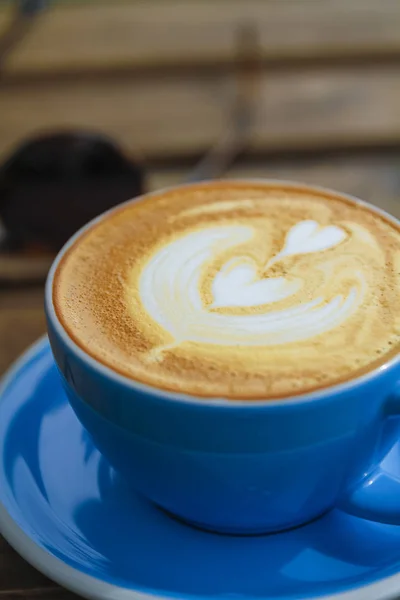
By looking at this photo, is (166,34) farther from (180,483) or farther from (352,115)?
(180,483)

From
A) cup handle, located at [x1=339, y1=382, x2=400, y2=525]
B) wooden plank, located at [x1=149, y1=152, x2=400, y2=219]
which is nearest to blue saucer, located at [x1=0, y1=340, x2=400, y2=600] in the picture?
cup handle, located at [x1=339, y1=382, x2=400, y2=525]

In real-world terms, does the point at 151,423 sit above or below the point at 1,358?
above

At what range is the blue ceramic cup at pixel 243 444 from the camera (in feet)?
1.48

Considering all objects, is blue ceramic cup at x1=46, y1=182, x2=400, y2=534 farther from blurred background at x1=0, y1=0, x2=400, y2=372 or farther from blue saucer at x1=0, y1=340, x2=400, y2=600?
blurred background at x1=0, y1=0, x2=400, y2=372

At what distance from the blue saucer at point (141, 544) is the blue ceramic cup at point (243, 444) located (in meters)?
0.02

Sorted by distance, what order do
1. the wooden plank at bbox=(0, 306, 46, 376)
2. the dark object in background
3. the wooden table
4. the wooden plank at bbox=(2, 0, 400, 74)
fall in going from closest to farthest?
the wooden plank at bbox=(0, 306, 46, 376) → the dark object in background → the wooden table → the wooden plank at bbox=(2, 0, 400, 74)

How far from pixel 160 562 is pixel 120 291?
19 centimetres

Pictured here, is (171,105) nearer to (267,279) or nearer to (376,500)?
(267,279)

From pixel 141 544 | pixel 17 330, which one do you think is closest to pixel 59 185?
pixel 17 330

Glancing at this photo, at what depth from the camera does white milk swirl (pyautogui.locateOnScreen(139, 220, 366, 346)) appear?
0.51 m

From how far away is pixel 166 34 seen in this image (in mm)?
1335

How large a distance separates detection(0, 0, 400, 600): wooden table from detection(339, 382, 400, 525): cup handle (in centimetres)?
44

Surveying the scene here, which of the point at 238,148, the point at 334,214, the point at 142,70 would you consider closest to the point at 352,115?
the point at 238,148

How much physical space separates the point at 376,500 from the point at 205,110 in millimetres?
781
